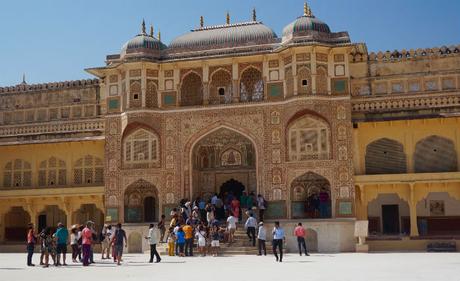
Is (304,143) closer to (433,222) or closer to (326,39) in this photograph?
(326,39)

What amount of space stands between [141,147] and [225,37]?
599 cm

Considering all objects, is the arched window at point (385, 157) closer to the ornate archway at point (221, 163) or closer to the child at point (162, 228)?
the ornate archway at point (221, 163)

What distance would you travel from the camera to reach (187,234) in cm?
2133

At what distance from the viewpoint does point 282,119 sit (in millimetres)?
25875

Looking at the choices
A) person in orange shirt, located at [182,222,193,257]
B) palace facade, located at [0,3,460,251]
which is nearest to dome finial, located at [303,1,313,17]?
palace facade, located at [0,3,460,251]

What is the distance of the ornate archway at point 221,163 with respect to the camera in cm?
2741

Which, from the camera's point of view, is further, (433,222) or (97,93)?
(97,93)

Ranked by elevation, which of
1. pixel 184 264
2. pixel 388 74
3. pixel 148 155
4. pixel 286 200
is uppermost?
pixel 388 74

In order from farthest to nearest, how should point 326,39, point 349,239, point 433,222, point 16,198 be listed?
1. point 16,198
2. point 433,222
3. point 326,39
4. point 349,239

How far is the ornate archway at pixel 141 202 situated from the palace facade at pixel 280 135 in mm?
50

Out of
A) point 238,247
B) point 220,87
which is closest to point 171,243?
point 238,247

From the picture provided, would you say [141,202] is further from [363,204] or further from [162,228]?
[363,204]

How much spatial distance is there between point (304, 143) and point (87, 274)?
12817mm

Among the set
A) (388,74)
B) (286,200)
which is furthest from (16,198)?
(388,74)
